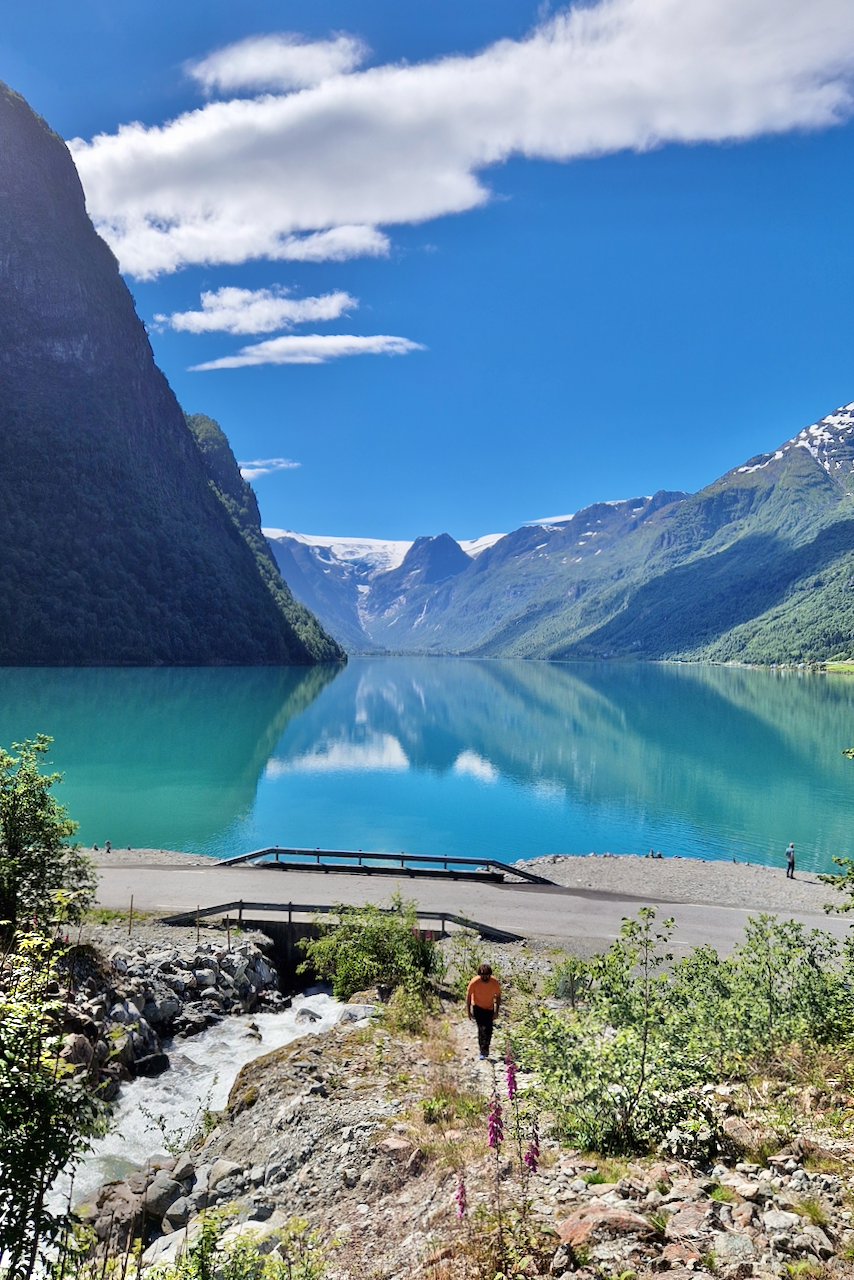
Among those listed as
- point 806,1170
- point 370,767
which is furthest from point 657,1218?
point 370,767

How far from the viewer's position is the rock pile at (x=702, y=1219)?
5.73 metres

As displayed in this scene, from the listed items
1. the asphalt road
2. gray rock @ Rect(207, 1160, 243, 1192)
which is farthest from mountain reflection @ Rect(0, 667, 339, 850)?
gray rock @ Rect(207, 1160, 243, 1192)

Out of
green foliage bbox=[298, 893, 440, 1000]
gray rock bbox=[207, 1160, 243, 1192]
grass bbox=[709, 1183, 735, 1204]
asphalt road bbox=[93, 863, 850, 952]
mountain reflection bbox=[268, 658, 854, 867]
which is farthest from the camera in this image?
mountain reflection bbox=[268, 658, 854, 867]

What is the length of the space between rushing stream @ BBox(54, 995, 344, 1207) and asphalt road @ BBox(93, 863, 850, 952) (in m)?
6.74

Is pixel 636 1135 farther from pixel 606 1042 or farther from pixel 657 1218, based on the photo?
pixel 657 1218

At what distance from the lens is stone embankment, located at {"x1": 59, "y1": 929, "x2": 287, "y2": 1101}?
13404 millimetres

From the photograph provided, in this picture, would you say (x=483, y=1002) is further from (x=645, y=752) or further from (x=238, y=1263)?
(x=645, y=752)

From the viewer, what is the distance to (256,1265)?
676 centimetres

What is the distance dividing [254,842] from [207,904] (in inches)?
608

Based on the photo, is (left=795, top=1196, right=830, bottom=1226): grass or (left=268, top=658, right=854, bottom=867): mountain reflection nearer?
(left=795, top=1196, right=830, bottom=1226): grass

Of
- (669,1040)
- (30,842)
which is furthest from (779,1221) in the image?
(30,842)

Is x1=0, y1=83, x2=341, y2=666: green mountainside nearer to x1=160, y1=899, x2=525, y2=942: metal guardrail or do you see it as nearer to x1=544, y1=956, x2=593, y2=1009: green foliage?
x1=160, y1=899, x2=525, y2=942: metal guardrail

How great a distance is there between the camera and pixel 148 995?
51.5 feet

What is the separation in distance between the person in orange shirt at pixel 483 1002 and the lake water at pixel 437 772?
2639 cm
